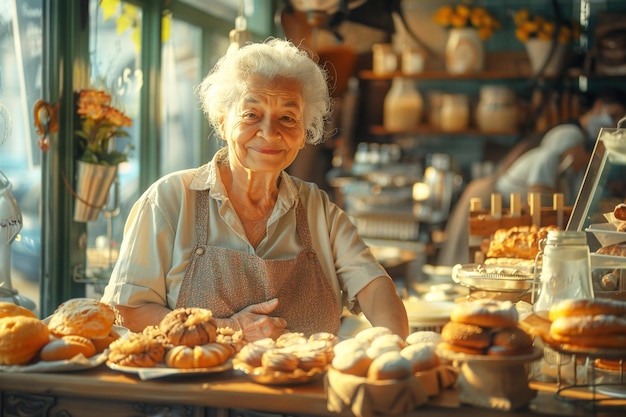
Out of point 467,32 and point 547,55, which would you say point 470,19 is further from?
point 547,55

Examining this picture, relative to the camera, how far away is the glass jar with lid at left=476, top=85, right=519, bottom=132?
7.59 meters

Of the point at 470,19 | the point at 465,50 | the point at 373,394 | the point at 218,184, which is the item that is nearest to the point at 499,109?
the point at 465,50

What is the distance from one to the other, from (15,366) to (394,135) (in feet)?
21.6

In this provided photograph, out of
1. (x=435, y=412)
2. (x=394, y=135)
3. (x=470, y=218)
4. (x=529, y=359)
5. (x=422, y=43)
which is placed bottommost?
(x=435, y=412)

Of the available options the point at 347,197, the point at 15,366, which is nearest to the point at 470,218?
the point at 15,366

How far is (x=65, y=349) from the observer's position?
6.70 ft

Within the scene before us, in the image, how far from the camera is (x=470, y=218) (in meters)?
3.36

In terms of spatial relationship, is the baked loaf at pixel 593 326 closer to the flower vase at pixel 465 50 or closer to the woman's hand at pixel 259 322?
the woman's hand at pixel 259 322

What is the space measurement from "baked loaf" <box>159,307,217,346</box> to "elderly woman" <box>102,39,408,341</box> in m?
0.50

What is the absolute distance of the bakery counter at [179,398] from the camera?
1.82m

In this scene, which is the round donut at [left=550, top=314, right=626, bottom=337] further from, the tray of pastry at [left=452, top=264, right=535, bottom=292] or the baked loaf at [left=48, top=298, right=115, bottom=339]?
the baked loaf at [left=48, top=298, right=115, bottom=339]

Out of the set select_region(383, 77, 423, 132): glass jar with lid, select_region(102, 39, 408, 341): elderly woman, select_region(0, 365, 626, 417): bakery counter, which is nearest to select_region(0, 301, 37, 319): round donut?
select_region(0, 365, 626, 417): bakery counter

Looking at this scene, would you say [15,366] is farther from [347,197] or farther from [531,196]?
[347,197]

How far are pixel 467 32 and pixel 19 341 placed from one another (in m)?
6.24
